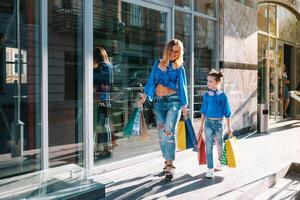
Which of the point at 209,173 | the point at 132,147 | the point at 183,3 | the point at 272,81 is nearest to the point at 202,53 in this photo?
the point at 183,3

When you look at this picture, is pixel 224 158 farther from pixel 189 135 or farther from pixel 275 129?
pixel 275 129

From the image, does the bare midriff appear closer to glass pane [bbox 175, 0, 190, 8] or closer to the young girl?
the young girl

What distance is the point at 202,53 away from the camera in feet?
27.7

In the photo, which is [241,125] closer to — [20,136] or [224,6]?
[224,6]

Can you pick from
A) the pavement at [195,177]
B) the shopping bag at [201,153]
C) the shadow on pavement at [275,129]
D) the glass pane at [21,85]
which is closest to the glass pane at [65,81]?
the glass pane at [21,85]

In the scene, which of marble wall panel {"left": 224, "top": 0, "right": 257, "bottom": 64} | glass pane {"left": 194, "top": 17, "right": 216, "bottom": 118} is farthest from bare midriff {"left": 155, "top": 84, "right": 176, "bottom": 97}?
marble wall panel {"left": 224, "top": 0, "right": 257, "bottom": 64}

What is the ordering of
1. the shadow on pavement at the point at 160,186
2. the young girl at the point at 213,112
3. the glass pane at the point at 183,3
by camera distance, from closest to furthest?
the shadow on pavement at the point at 160,186
the young girl at the point at 213,112
the glass pane at the point at 183,3

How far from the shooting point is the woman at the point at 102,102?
19.0 ft

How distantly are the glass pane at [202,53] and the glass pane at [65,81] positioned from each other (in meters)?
3.31

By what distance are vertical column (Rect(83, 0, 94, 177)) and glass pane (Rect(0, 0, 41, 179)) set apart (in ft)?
2.30

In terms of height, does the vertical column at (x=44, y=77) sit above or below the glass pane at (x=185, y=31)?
below

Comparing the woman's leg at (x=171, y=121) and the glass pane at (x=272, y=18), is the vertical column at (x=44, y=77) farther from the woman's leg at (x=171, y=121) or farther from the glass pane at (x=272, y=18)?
the glass pane at (x=272, y=18)

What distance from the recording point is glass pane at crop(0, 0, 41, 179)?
16.1ft

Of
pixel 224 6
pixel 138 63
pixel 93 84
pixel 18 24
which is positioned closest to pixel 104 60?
pixel 93 84
